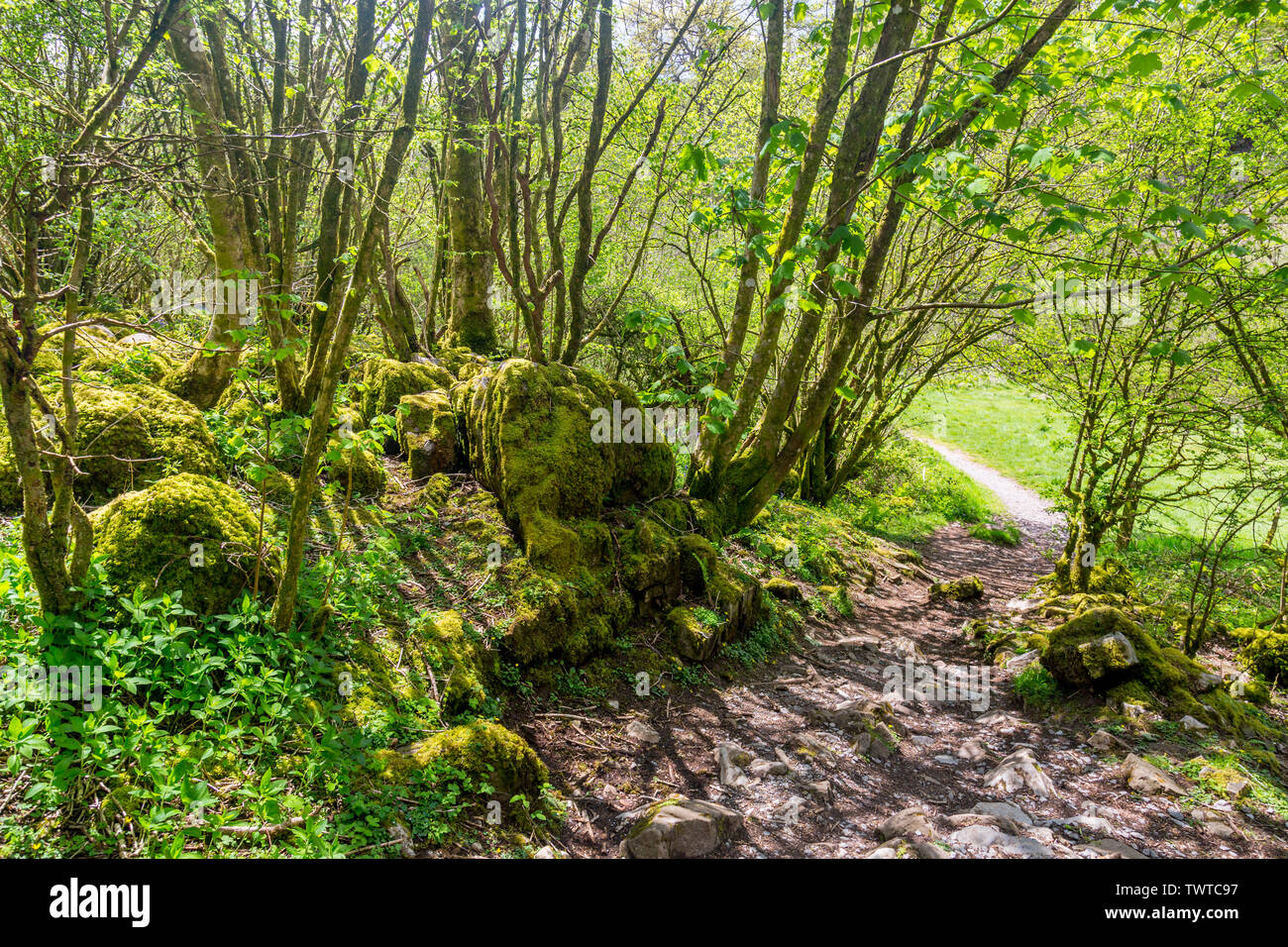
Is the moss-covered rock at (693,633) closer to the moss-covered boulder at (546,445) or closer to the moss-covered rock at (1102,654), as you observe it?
Answer: the moss-covered boulder at (546,445)

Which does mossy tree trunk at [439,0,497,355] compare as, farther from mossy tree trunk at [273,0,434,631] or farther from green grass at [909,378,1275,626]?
green grass at [909,378,1275,626]

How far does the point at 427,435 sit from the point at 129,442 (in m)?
2.29

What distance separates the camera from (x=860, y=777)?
4.13 m

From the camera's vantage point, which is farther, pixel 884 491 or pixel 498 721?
pixel 884 491

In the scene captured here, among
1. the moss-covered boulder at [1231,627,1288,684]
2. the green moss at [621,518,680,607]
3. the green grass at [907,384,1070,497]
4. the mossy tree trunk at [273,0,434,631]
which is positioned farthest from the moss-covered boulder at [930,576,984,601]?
the green grass at [907,384,1070,497]

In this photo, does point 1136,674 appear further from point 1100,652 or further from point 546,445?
point 546,445

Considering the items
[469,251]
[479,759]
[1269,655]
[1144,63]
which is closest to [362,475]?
[479,759]

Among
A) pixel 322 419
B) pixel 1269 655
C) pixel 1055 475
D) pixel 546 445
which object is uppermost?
pixel 322 419

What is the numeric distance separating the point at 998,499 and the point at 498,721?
15.5 m

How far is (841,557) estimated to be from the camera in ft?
27.3

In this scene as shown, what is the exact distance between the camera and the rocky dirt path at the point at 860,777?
11.0 feet

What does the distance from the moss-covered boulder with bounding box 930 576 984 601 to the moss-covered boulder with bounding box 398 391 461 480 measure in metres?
6.42
